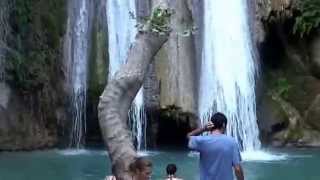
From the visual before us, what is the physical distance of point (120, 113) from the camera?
536cm

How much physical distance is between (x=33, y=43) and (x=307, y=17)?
7.02 metres

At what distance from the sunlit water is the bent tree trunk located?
26.4 feet

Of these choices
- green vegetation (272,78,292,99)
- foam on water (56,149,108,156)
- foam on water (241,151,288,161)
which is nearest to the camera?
foam on water (241,151,288,161)

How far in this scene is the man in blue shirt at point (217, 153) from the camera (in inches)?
238

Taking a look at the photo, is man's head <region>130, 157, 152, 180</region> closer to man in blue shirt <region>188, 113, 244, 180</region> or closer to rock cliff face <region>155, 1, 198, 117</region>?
man in blue shirt <region>188, 113, 244, 180</region>

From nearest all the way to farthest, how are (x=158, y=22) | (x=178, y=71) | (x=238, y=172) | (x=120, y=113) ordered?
1. (x=120, y=113)
2. (x=158, y=22)
3. (x=238, y=172)
4. (x=178, y=71)

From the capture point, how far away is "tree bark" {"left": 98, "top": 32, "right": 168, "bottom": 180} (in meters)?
5.30

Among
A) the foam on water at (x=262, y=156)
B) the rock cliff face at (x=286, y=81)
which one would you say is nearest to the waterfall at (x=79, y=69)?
the foam on water at (x=262, y=156)

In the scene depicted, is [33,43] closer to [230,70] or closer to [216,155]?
[230,70]

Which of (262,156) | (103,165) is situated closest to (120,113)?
(103,165)

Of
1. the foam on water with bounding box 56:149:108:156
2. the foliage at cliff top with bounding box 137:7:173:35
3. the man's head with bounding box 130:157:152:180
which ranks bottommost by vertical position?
the foam on water with bounding box 56:149:108:156

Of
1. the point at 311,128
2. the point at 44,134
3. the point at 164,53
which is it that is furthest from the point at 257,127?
the point at 44,134

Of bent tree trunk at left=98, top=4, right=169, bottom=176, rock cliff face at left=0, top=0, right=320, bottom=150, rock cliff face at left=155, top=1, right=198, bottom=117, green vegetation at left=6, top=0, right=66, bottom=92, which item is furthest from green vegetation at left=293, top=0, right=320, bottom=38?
bent tree trunk at left=98, top=4, right=169, bottom=176

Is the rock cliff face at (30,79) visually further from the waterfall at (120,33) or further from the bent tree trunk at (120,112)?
the bent tree trunk at (120,112)
